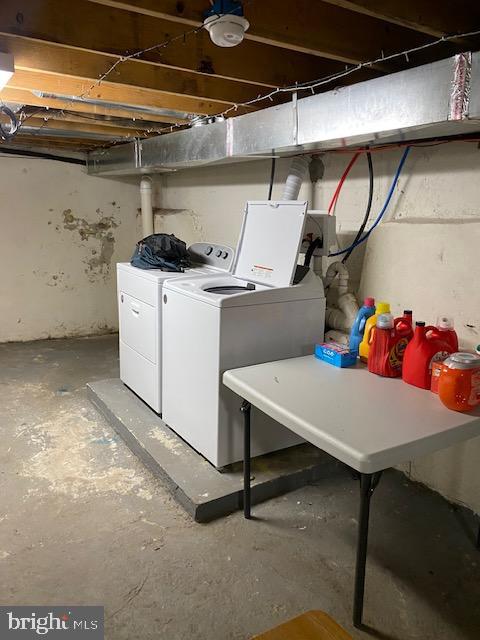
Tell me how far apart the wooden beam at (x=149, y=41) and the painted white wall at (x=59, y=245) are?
281cm

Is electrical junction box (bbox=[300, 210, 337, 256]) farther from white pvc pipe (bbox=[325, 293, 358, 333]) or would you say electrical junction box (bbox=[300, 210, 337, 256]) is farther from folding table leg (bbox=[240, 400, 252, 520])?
folding table leg (bbox=[240, 400, 252, 520])

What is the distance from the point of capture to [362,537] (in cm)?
158

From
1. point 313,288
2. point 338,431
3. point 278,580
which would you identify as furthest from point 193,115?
A: point 278,580

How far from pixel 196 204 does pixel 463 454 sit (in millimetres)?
3086

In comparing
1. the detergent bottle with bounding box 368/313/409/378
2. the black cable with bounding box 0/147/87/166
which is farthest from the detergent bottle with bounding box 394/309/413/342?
the black cable with bounding box 0/147/87/166

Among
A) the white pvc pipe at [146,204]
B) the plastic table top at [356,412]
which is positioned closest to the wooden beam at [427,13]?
the plastic table top at [356,412]

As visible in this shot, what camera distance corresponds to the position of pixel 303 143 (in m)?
2.28

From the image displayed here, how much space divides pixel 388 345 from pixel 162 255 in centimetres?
172

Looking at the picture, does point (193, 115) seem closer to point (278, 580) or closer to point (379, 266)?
point (379, 266)

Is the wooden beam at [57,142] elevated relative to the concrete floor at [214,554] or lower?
elevated

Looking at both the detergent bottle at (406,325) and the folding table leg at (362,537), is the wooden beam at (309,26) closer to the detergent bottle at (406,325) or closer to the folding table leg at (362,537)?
the detergent bottle at (406,325)

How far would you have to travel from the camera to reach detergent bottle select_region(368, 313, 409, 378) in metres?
2.03

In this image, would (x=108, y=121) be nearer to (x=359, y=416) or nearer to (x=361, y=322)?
(x=361, y=322)

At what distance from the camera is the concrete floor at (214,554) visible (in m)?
1.73
